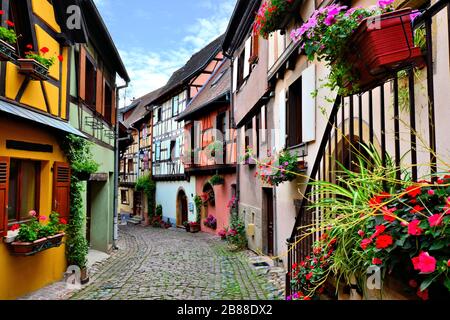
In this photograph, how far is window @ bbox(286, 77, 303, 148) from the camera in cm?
696

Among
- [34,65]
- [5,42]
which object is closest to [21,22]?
[34,65]

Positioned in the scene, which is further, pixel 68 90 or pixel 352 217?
pixel 68 90

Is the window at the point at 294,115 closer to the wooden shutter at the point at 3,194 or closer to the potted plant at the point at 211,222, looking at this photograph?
the wooden shutter at the point at 3,194

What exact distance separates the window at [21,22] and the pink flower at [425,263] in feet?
20.1

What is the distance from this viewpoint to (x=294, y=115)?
7.01 metres

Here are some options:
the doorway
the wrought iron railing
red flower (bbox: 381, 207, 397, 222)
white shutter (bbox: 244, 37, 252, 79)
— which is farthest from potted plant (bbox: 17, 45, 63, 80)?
white shutter (bbox: 244, 37, 252, 79)

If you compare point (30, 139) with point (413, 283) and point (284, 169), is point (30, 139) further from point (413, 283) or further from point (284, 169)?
point (413, 283)

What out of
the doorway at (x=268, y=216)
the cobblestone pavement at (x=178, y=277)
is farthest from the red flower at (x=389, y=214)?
the doorway at (x=268, y=216)

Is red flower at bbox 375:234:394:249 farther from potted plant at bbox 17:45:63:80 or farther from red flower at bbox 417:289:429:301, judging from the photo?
potted plant at bbox 17:45:63:80

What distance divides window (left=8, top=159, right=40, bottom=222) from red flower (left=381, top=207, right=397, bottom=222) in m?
5.60

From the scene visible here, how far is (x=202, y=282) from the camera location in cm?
710

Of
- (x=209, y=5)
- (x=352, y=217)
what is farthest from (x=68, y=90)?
(x=352, y=217)
